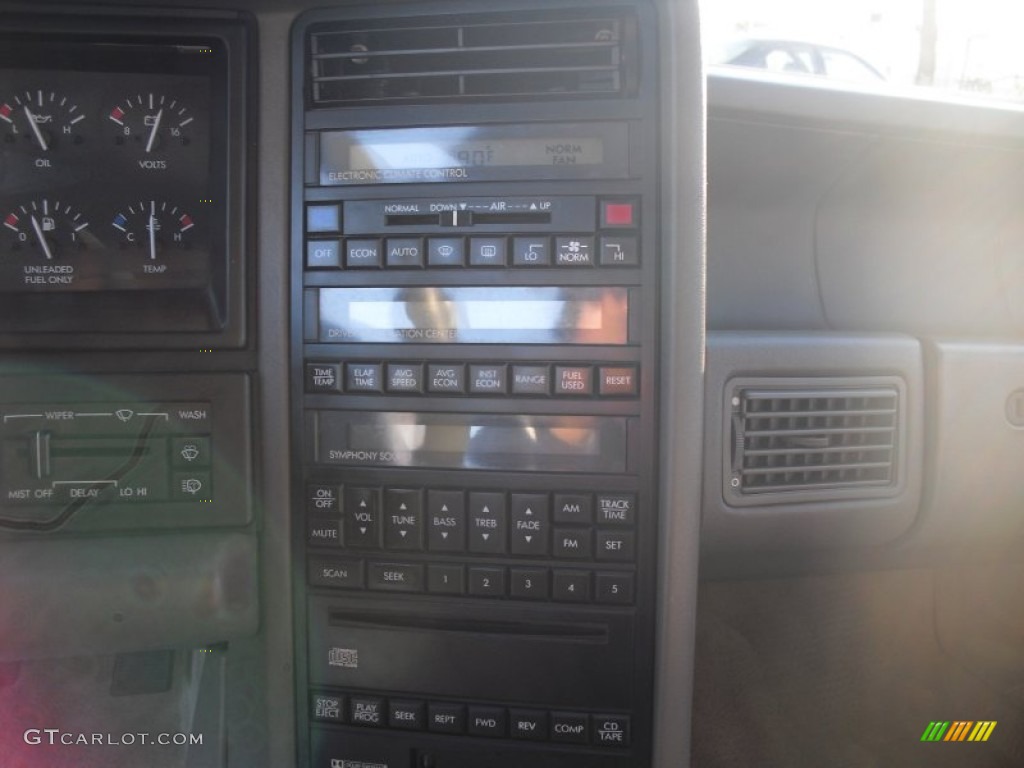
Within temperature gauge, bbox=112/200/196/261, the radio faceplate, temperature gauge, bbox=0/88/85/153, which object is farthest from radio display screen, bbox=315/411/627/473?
temperature gauge, bbox=0/88/85/153

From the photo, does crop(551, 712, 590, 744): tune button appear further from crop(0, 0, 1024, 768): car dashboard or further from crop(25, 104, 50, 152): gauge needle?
crop(25, 104, 50, 152): gauge needle

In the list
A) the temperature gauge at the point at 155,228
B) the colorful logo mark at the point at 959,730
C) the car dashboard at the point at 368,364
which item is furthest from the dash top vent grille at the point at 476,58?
the colorful logo mark at the point at 959,730

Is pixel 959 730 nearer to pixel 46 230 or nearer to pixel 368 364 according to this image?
pixel 368 364

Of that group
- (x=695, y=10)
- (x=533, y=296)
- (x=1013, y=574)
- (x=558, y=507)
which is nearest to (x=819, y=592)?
(x=1013, y=574)

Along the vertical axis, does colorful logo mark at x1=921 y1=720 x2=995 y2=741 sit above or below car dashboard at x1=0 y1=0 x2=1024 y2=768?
below

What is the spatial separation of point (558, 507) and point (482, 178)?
49 cm

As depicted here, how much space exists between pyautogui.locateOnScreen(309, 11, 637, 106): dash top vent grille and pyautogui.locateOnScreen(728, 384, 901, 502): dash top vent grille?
0.76 m

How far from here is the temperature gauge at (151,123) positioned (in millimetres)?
1260

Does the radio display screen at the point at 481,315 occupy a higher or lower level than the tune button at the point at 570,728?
higher

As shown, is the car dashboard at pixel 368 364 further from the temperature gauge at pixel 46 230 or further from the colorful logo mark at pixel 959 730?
the colorful logo mark at pixel 959 730

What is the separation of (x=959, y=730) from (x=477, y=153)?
1.97 m

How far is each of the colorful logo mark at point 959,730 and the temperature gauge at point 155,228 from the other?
2108 millimetres

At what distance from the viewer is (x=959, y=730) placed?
2.13 meters

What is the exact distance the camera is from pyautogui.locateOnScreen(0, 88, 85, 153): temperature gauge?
1253 mm
